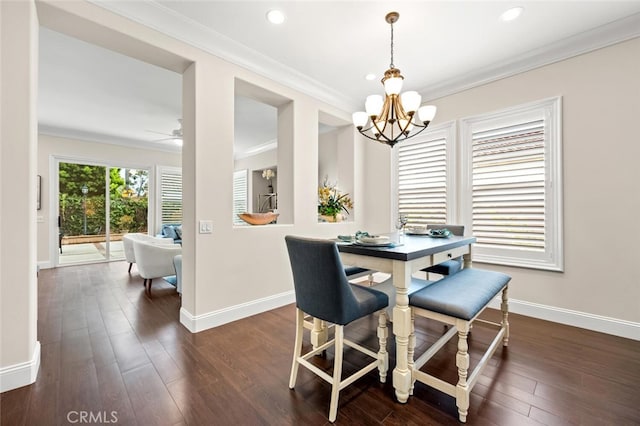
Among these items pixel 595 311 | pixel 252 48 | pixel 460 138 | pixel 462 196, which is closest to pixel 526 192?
pixel 462 196

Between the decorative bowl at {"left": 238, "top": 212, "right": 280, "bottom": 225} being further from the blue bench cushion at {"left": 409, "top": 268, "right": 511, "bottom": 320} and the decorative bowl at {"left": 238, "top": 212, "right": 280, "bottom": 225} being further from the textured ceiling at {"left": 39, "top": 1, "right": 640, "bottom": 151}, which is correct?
the blue bench cushion at {"left": 409, "top": 268, "right": 511, "bottom": 320}

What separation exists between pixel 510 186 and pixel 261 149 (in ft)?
18.2

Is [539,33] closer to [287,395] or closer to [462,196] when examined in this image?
[462,196]

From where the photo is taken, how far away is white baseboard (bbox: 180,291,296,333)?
2567 millimetres

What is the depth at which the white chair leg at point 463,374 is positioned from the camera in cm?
146

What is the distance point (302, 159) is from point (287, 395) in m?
2.55

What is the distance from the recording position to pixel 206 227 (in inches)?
102

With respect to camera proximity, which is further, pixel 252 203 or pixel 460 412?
pixel 252 203

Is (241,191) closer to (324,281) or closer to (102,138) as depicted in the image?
(102,138)

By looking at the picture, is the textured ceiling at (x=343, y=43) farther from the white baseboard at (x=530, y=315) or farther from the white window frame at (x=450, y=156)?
the white baseboard at (x=530, y=315)

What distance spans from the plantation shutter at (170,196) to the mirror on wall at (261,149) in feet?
5.22

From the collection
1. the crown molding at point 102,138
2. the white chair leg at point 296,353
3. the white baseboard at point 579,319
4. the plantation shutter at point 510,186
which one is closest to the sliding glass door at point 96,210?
the crown molding at point 102,138

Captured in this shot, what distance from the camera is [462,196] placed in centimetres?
342

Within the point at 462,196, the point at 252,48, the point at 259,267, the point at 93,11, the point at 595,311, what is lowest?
the point at 595,311
